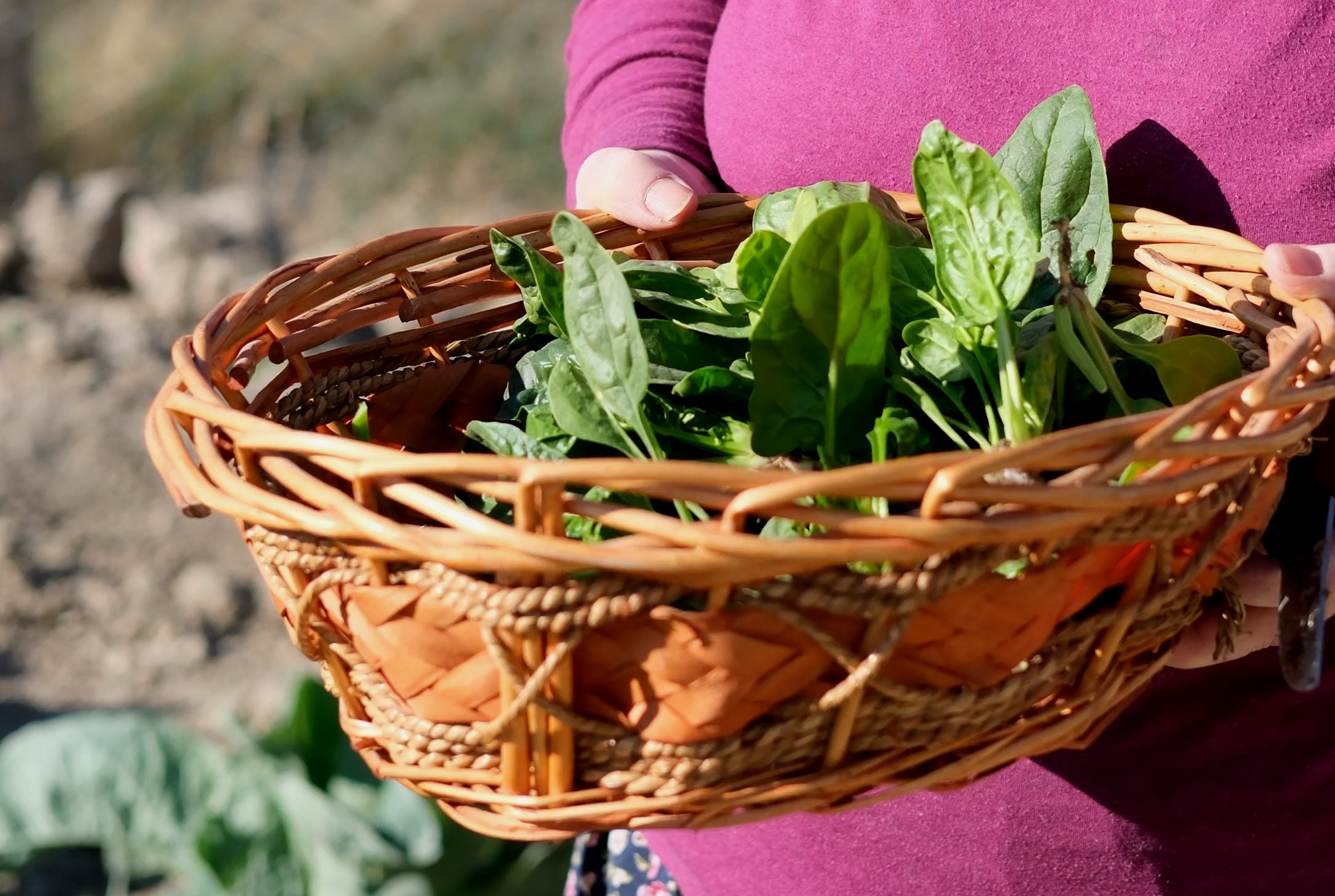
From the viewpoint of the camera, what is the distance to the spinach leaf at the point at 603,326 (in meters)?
0.54

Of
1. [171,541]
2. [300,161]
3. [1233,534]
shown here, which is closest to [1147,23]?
[1233,534]

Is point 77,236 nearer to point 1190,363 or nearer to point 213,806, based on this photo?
point 213,806

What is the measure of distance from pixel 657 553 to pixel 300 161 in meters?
3.87

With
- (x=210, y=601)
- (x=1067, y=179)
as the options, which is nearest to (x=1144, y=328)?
(x=1067, y=179)

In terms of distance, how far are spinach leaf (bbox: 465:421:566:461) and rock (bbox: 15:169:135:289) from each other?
273cm

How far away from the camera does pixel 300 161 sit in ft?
13.0

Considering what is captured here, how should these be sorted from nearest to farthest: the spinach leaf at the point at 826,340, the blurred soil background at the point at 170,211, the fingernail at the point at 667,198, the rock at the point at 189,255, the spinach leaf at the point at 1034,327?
the spinach leaf at the point at 826,340 < the spinach leaf at the point at 1034,327 < the fingernail at the point at 667,198 < the blurred soil background at the point at 170,211 < the rock at the point at 189,255

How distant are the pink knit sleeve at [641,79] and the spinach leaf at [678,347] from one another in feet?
1.05

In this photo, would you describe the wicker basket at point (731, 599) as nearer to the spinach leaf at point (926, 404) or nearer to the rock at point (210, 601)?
the spinach leaf at point (926, 404)

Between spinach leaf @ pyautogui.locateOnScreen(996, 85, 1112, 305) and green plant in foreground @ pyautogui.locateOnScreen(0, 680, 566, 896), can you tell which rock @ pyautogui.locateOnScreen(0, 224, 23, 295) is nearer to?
green plant in foreground @ pyautogui.locateOnScreen(0, 680, 566, 896)

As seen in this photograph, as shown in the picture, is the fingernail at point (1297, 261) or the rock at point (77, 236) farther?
the rock at point (77, 236)

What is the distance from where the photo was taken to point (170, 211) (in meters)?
3.11

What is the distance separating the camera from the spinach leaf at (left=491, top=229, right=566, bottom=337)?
64 centimetres

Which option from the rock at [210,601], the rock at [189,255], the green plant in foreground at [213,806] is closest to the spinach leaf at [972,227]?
the green plant in foreground at [213,806]
